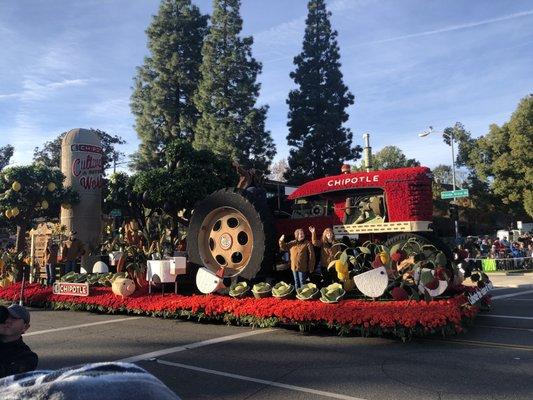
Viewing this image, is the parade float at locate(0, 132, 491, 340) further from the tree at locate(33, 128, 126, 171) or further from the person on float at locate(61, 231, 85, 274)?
the tree at locate(33, 128, 126, 171)

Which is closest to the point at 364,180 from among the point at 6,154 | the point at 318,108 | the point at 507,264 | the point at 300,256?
the point at 300,256

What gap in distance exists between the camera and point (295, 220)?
10.1 metres

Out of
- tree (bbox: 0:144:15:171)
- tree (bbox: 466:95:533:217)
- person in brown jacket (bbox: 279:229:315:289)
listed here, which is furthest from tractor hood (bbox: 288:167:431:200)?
tree (bbox: 0:144:15:171)

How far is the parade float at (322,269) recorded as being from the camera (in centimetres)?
749

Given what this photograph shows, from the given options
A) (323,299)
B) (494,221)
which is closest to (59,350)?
(323,299)

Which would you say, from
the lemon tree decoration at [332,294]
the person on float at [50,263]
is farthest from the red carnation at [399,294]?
the person on float at [50,263]

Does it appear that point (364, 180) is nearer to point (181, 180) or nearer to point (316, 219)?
point (316, 219)

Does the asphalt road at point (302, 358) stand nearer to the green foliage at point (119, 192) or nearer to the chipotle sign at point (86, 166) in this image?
the green foliage at point (119, 192)

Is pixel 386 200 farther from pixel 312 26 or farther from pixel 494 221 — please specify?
pixel 494 221

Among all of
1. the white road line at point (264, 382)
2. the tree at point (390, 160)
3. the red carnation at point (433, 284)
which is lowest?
the white road line at point (264, 382)

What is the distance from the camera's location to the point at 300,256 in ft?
29.5

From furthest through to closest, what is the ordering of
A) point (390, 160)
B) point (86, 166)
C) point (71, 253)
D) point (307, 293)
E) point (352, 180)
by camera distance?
point (390, 160) → point (86, 166) → point (71, 253) → point (352, 180) → point (307, 293)

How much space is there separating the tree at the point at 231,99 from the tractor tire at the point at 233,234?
16646 millimetres

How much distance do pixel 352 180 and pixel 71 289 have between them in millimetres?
7283
